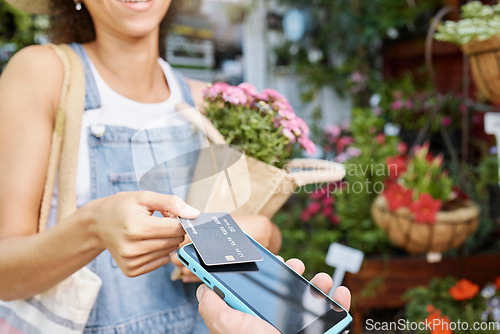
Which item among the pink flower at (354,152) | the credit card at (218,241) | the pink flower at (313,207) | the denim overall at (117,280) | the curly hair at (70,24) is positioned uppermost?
the curly hair at (70,24)

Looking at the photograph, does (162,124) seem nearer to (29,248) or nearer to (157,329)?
(29,248)

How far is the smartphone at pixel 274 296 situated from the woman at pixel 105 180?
0.08m

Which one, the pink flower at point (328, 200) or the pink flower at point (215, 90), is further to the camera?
the pink flower at point (328, 200)

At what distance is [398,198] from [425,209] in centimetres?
9

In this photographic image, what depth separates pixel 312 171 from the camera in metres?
0.65

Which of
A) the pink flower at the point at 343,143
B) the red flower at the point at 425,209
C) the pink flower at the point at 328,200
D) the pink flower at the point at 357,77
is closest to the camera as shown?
the red flower at the point at 425,209

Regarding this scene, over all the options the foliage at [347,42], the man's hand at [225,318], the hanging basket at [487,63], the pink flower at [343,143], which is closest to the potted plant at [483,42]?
the hanging basket at [487,63]

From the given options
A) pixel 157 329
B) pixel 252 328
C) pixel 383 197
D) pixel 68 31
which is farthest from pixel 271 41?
pixel 252 328

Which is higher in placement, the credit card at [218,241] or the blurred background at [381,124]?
the credit card at [218,241]

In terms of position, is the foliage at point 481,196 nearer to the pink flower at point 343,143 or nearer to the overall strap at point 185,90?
the pink flower at point 343,143

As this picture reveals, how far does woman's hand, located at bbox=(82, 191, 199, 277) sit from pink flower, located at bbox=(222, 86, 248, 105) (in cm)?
23

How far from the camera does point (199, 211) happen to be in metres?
0.50

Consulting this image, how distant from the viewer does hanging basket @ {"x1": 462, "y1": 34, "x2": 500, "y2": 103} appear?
1052 millimetres

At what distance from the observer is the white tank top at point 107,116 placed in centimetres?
70
